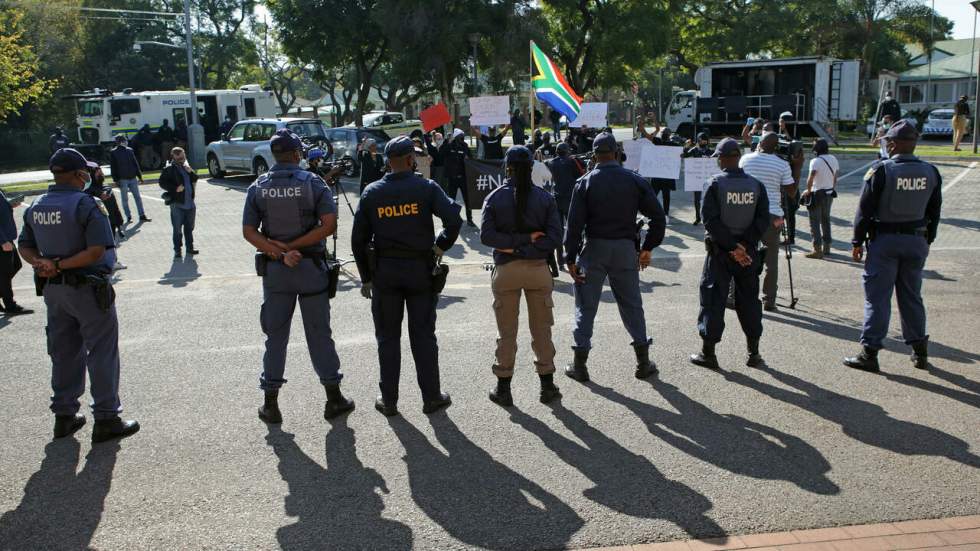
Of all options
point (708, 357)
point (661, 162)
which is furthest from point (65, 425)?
point (661, 162)

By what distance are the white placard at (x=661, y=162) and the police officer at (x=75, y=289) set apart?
32.7 ft

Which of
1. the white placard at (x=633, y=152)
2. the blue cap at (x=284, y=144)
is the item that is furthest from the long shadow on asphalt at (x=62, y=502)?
the white placard at (x=633, y=152)

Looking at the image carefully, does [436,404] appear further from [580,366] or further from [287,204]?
[287,204]

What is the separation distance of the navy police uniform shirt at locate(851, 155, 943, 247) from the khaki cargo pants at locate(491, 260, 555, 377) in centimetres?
273

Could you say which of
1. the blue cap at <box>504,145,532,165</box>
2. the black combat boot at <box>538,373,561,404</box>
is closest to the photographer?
the black combat boot at <box>538,373,561,404</box>

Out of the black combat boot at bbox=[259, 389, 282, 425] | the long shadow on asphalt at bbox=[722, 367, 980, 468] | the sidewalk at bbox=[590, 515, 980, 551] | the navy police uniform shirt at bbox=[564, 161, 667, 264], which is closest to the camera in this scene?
the sidewalk at bbox=[590, 515, 980, 551]

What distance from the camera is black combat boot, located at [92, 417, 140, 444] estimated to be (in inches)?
217

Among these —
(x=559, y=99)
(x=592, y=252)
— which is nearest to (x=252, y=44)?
(x=559, y=99)

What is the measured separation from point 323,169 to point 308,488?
25.1ft

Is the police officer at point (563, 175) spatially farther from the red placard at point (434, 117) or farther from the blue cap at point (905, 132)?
the blue cap at point (905, 132)

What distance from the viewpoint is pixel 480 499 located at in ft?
15.1

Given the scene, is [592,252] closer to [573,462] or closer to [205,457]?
[573,462]

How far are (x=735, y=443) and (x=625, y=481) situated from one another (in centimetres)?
93

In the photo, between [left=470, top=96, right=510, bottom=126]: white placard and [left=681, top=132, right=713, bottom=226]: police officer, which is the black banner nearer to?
[left=470, top=96, right=510, bottom=126]: white placard
